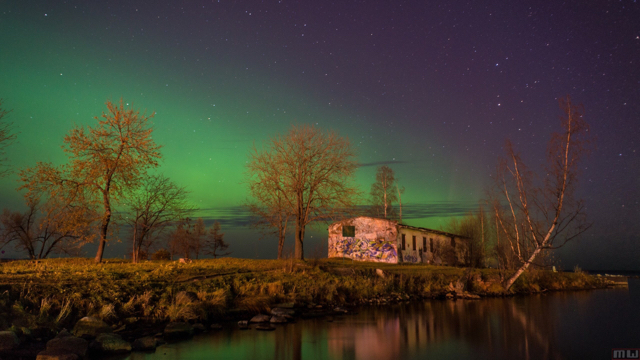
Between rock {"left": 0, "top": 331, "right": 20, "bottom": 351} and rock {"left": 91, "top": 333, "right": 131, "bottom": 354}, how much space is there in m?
1.63

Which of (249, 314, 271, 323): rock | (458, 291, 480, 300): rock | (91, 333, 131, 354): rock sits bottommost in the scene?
(458, 291, 480, 300): rock

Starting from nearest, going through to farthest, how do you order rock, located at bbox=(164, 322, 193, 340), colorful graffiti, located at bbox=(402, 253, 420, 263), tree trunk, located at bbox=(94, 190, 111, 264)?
1. rock, located at bbox=(164, 322, 193, 340)
2. tree trunk, located at bbox=(94, 190, 111, 264)
3. colorful graffiti, located at bbox=(402, 253, 420, 263)

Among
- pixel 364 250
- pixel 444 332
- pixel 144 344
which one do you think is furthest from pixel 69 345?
pixel 364 250

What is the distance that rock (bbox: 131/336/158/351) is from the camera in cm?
1083

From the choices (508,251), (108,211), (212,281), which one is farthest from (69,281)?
(508,251)

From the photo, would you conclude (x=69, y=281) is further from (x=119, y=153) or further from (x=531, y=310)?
(x=531, y=310)

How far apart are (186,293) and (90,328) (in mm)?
4225

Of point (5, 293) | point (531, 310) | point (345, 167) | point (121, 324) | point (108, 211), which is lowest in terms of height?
point (531, 310)

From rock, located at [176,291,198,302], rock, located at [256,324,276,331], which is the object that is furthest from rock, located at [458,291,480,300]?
rock, located at [176,291,198,302]

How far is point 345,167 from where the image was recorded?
30469 millimetres

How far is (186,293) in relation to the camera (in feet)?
50.3

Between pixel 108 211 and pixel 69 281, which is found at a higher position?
pixel 108 211

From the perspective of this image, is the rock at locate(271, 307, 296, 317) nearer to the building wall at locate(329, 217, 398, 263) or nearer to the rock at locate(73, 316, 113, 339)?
the rock at locate(73, 316, 113, 339)

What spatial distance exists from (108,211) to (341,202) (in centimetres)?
1517
